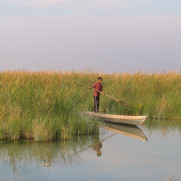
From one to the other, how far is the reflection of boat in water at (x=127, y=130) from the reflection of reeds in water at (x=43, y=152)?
1.51 meters

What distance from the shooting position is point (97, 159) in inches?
263

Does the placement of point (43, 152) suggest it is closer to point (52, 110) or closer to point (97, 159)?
point (97, 159)

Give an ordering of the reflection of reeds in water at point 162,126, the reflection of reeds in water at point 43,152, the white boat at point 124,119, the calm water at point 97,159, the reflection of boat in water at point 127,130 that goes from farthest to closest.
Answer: the white boat at point 124,119
the reflection of reeds in water at point 162,126
the reflection of boat in water at point 127,130
the reflection of reeds in water at point 43,152
the calm water at point 97,159

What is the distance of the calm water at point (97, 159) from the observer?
5629 mm

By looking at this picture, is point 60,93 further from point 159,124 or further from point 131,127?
point 159,124

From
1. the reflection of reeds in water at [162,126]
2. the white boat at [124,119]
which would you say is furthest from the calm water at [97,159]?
the white boat at [124,119]

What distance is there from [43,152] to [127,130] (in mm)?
4005

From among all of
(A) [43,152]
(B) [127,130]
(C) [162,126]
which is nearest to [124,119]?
(B) [127,130]

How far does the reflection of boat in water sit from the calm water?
0.09 metres

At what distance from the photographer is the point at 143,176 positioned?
562 centimetres

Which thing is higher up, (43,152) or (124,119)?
(124,119)

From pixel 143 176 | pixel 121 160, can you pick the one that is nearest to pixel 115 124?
pixel 121 160

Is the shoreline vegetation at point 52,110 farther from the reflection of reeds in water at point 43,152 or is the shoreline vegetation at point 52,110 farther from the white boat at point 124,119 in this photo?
the white boat at point 124,119

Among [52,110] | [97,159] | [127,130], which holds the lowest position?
[97,159]
